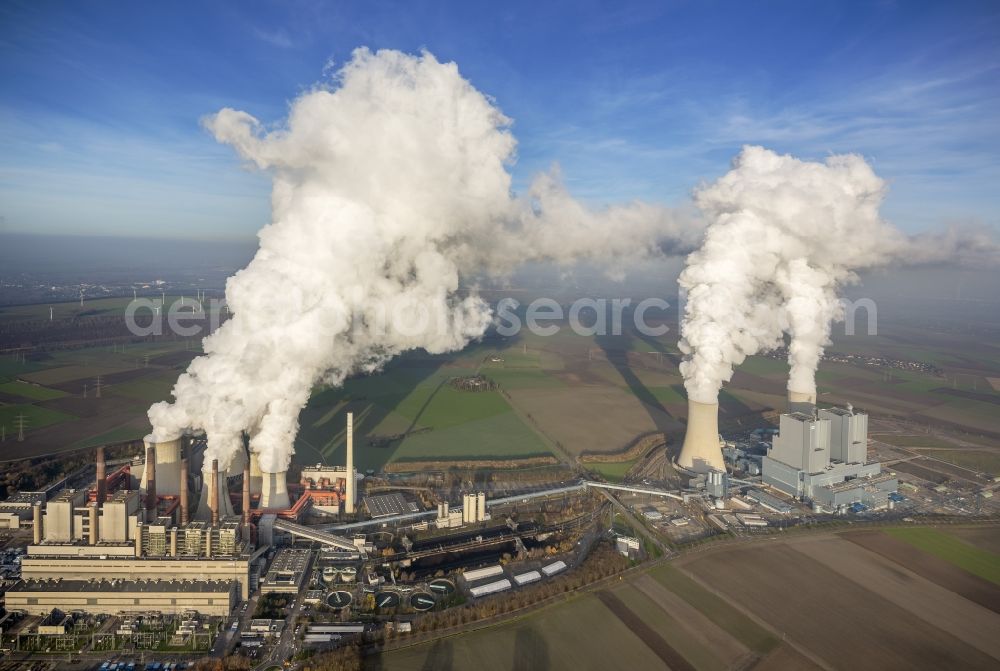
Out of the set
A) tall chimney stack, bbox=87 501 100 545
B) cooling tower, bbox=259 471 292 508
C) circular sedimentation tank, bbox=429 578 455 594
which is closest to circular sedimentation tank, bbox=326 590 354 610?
circular sedimentation tank, bbox=429 578 455 594

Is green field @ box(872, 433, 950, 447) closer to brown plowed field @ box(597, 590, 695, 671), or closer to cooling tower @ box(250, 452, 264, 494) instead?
brown plowed field @ box(597, 590, 695, 671)

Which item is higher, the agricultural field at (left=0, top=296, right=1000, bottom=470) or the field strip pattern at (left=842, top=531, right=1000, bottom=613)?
the agricultural field at (left=0, top=296, right=1000, bottom=470)

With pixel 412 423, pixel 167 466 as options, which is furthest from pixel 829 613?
pixel 412 423

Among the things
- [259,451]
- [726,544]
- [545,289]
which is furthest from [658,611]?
[545,289]

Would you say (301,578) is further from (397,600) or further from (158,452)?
(158,452)

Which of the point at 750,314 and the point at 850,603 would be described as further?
the point at 750,314

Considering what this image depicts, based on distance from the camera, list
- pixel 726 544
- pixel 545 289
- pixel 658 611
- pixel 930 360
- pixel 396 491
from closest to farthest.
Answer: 1. pixel 658 611
2. pixel 726 544
3. pixel 396 491
4. pixel 930 360
5. pixel 545 289

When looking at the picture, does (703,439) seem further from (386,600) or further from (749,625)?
(386,600)

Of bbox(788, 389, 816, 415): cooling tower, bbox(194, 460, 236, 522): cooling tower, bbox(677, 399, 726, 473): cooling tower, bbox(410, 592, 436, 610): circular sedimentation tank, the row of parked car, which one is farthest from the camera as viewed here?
bbox(788, 389, 816, 415): cooling tower
